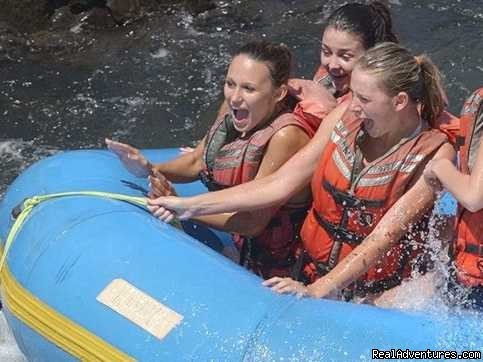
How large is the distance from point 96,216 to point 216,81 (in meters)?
3.33

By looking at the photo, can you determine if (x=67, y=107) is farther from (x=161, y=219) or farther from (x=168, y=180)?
(x=161, y=219)

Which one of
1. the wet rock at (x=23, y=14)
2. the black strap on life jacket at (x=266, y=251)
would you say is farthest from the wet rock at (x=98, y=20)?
the black strap on life jacket at (x=266, y=251)

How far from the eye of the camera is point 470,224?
8.84 feet

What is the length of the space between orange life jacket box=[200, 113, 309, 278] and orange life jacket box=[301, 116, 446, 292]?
16 cm

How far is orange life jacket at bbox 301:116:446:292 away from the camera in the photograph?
281cm

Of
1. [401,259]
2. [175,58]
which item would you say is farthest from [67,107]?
[401,259]

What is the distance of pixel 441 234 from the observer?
2.91 metres

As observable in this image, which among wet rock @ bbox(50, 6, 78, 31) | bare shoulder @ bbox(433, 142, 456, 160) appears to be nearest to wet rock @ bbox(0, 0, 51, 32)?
wet rock @ bbox(50, 6, 78, 31)

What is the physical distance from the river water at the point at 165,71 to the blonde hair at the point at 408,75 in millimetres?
2865

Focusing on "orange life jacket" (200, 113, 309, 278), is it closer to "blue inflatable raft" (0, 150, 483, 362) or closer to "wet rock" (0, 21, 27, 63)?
"blue inflatable raft" (0, 150, 483, 362)

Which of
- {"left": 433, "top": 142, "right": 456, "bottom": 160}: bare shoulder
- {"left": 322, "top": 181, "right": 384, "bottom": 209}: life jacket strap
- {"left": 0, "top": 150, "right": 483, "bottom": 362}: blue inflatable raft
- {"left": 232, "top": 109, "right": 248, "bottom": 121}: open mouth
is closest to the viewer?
{"left": 0, "top": 150, "right": 483, "bottom": 362}: blue inflatable raft

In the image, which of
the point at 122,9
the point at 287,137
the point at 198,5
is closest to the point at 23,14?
the point at 122,9

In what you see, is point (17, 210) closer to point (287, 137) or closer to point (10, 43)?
point (287, 137)

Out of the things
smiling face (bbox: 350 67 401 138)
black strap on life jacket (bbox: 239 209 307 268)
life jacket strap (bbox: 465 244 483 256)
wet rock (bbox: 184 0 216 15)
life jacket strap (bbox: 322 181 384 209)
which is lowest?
wet rock (bbox: 184 0 216 15)
